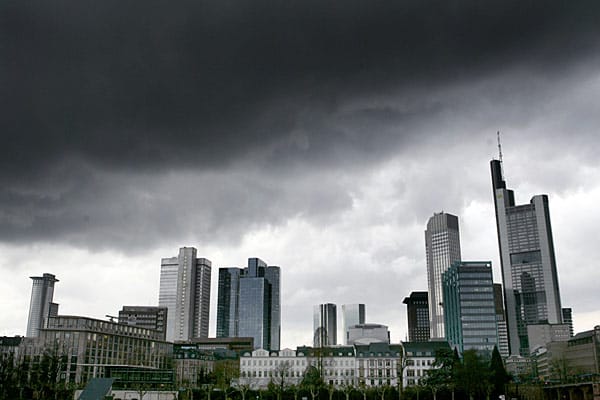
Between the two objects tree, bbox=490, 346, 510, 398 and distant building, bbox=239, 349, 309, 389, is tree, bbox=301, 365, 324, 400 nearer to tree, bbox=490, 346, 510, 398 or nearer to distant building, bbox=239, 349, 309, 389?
distant building, bbox=239, 349, 309, 389

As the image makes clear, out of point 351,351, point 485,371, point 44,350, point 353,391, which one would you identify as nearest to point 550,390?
point 485,371

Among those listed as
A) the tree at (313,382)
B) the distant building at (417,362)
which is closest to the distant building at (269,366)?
the tree at (313,382)

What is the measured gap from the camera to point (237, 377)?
16150 centimetres

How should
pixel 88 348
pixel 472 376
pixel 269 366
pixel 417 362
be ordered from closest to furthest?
pixel 472 376
pixel 88 348
pixel 417 362
pixel 269 366

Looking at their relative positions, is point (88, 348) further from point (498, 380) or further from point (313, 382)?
point (498, 380)

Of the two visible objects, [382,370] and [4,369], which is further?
[382,370]

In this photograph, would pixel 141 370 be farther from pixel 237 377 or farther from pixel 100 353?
pixel 237 377

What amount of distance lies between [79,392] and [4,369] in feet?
53.9

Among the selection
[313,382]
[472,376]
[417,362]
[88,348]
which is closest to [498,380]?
[472,376]

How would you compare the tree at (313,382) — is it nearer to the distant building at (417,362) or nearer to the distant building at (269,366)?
the distant building at (269,366)

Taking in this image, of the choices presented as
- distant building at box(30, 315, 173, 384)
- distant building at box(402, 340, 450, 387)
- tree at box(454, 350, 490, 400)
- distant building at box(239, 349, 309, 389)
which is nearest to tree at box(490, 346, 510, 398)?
tree at box(454, 350, 490, 400)

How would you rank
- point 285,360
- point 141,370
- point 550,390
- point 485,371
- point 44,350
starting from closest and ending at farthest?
point 485,371
point 550,390
point 44,350
point 141,370
point 285,360

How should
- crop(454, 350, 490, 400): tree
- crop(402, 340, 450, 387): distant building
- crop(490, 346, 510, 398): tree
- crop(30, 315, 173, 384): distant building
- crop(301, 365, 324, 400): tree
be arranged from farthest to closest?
crop(402, 340, 450, 387): distant building, crop(30, 315, 173, 384): distant building, crop(301, 365, 324, 400): tree, crop(490, 346, 510, 398): tree, crop(454, 350, 490, 400): tree

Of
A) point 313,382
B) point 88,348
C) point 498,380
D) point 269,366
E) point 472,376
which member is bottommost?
point 313,382
